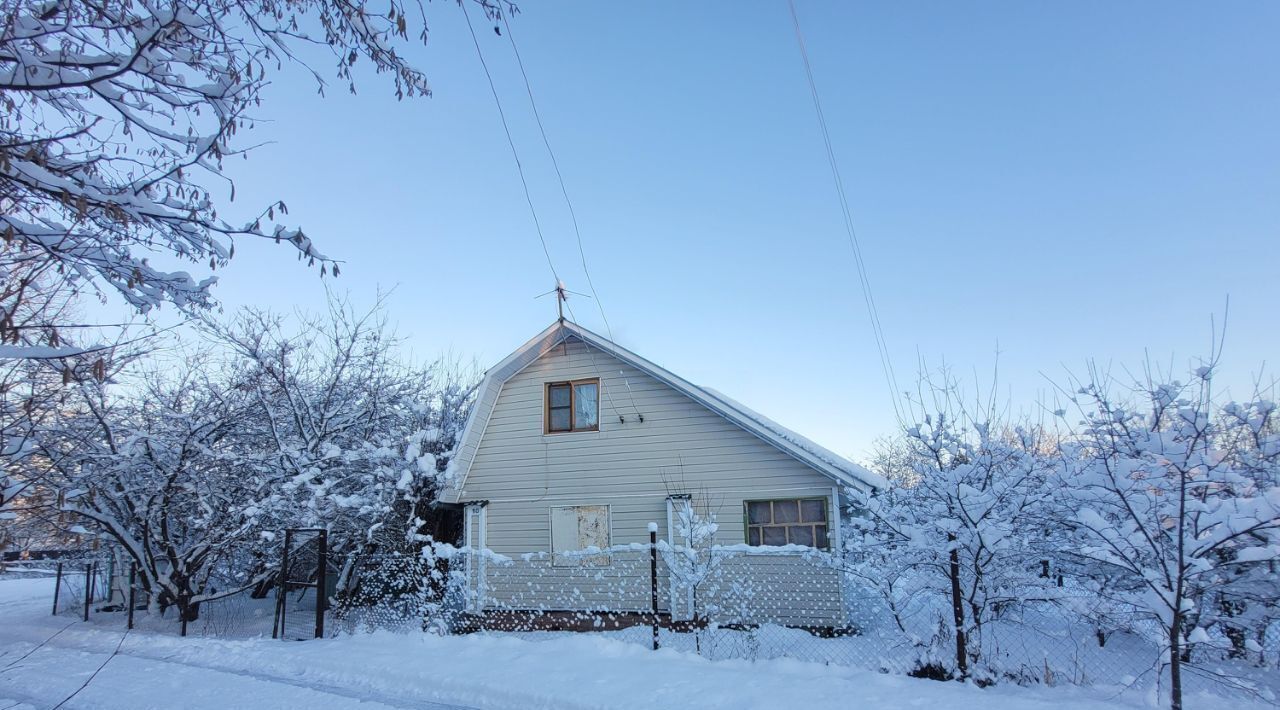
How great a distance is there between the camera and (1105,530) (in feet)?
18.1

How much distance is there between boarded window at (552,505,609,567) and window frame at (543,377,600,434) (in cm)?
145

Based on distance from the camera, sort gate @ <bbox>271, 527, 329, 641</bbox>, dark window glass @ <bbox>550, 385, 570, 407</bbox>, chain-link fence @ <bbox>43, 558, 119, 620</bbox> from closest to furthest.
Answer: gate @ <bbox>271, 527, 329, 641</bbox>, dark window glass @ <bbox>550, 385, 570, 407</bbox>, chain-link fence @ <bbox>43, 558, 119, 620</bbox>

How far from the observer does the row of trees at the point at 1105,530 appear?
534cm

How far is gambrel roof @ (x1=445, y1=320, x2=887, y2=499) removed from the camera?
426 inches

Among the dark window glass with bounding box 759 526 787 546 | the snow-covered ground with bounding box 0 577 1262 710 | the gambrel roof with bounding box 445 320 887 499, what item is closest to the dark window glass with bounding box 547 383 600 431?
the gambrel roof with bounding box 445 320 887 499

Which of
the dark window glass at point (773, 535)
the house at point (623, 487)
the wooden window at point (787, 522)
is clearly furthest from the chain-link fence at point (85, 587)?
the dark window glass at point (773, 535)

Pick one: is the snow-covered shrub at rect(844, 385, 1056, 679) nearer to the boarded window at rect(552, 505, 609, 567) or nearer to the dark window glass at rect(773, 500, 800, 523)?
the dark window glass at rect(773, 500, 800, 523)

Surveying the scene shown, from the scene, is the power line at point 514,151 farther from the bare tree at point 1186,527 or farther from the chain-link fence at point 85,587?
the chain-link fence at point 85,587

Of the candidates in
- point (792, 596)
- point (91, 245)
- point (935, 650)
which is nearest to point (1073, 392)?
point (935, 650)

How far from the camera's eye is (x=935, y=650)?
6781 mm

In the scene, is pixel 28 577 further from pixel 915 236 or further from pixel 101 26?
pixel 915 236

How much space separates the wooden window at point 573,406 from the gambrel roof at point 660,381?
78 cm

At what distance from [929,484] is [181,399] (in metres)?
13.1

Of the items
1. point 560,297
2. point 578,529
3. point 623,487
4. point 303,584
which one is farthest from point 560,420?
point 303,584
